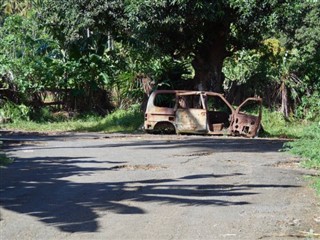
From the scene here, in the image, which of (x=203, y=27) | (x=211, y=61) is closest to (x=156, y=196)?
(x=203, y=27)

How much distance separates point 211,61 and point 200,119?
344cm

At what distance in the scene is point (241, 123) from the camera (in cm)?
1969

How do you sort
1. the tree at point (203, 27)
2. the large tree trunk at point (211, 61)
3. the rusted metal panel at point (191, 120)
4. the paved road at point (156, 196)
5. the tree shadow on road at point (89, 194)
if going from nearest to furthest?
the paved road at point (156, 196)
the tree shadow on road at point (89, 194)
the tree at point (203, 27)
the rusted metal panel at point (191, 120)
the large tree trunk at point (211, 61)

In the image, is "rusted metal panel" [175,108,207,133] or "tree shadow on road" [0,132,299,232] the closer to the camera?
"tree shadow on road" [0,132,299,232]

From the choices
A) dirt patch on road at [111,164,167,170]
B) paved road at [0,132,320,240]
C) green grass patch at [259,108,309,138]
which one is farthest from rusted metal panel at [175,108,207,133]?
dirt patch on road at [111,164,167,170]

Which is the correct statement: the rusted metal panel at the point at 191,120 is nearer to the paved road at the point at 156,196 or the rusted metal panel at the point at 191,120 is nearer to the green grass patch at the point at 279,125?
the green grass patch at the point at 279,125

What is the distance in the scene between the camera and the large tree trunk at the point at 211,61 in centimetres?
2222

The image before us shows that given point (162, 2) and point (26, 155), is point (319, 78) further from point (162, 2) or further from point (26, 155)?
point (26, 155)

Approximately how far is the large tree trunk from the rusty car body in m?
1.38

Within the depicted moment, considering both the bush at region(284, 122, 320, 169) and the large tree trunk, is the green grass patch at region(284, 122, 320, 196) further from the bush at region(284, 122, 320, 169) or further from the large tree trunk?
the large tree trunk

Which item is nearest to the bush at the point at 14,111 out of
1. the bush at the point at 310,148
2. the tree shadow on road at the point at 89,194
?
the bush at the point at 310,148

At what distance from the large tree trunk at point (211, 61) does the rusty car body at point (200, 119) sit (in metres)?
1.38

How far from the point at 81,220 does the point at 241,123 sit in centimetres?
1314

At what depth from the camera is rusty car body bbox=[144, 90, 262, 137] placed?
19688 millimetres
